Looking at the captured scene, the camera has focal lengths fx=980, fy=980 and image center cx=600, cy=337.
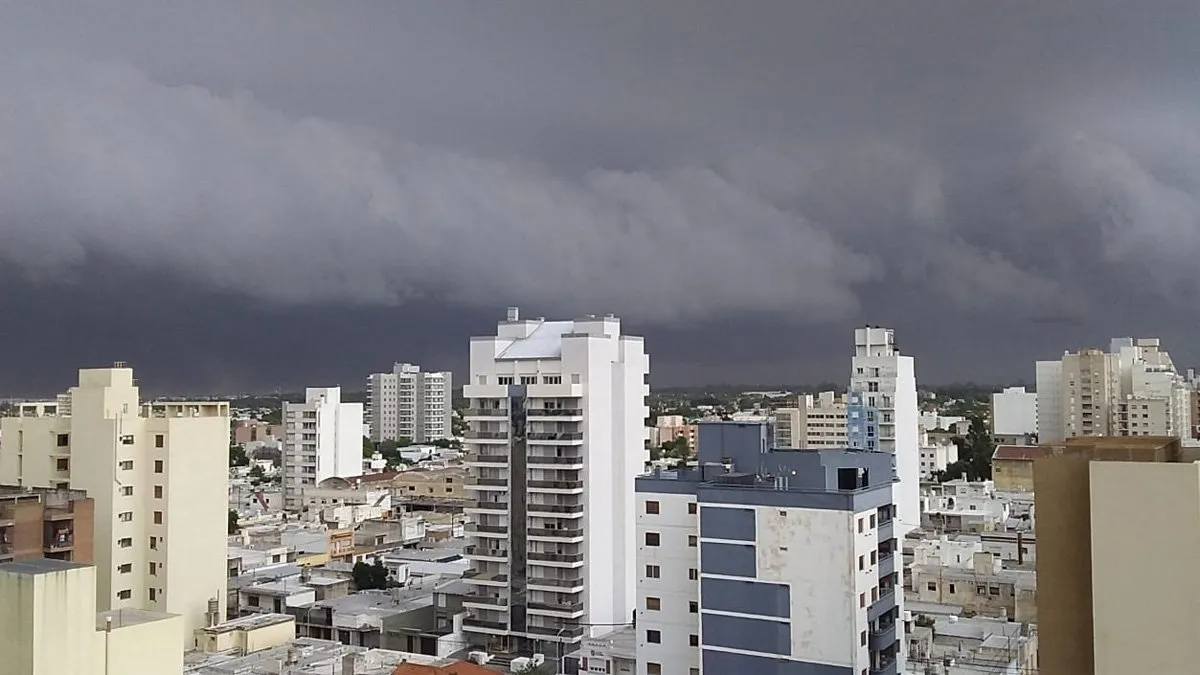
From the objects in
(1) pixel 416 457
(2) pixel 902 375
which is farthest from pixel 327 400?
(2) pixel 902 375

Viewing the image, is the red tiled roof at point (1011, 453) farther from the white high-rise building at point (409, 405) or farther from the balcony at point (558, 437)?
the white high-rise building at point (409, 405)

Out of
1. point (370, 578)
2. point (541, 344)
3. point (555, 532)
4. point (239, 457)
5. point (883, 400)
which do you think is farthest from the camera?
A: point (239, 457)

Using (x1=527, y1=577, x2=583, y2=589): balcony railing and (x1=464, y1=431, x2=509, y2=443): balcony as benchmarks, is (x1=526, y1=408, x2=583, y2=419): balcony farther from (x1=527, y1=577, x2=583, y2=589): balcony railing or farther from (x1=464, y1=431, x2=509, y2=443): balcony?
(x1=527, y1=577, x2=583, y2=589): balcony railing

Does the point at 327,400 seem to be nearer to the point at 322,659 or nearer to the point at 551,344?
the point at 551,344

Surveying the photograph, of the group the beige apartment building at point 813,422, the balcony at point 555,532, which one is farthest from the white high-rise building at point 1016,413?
the balcony at point 555,532

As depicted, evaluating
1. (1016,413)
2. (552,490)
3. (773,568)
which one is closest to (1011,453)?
(1016,413)

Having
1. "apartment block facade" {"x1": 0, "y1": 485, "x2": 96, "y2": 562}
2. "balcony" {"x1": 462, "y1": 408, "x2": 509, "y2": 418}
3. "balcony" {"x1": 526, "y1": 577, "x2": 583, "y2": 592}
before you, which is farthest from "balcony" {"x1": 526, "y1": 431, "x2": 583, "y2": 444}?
"apartment block facade" {"x1": 0, "y1": 485, "x2": 96, "y2": 562}

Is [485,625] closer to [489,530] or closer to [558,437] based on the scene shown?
[489,530]
